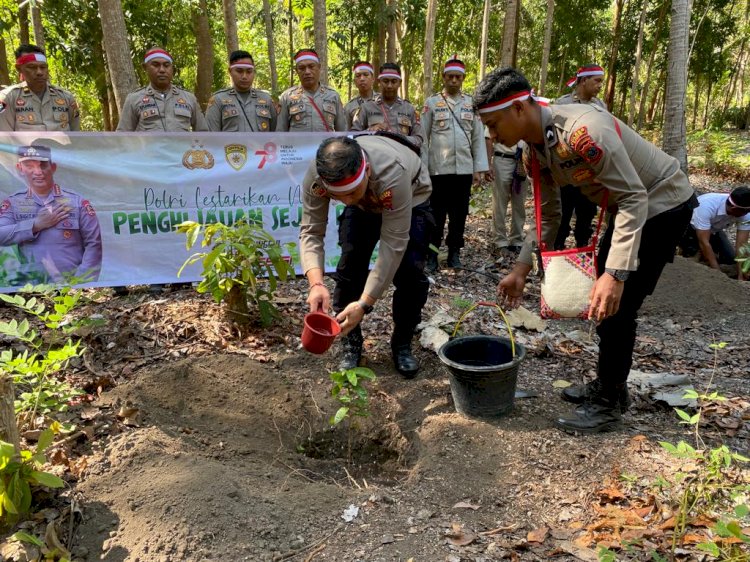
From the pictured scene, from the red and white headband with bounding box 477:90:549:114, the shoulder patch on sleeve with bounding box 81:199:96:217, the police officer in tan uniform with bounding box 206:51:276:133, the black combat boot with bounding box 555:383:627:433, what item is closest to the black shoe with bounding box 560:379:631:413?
the black combat boot with bounding box 555:383:627:433

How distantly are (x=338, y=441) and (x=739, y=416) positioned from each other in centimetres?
222

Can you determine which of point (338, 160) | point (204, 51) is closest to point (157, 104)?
point (338, 160)

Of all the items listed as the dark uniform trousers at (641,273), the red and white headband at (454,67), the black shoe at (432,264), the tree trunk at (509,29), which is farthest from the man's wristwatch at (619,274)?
the tree trunk at (509,29)

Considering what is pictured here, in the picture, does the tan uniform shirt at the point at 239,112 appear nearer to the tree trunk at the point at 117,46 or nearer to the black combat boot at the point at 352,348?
the tree trunk at the point at 117,46

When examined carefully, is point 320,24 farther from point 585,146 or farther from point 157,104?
point 585,146

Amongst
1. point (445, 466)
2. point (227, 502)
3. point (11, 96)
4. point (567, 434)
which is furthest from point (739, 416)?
point (11, 96)

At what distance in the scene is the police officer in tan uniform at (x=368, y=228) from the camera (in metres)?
2.58

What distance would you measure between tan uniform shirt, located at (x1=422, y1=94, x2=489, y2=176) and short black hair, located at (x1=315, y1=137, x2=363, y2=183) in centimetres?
313

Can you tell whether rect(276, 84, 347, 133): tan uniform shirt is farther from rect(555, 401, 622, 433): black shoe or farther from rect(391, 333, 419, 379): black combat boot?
rect(555, 401, 622, 433): black shoe

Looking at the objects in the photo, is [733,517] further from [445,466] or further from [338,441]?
[338,441]

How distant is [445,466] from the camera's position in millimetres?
2662

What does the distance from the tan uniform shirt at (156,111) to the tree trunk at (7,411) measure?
346cm

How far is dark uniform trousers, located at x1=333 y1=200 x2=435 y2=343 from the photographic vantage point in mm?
3291

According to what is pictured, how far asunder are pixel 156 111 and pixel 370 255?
9.49 feet
